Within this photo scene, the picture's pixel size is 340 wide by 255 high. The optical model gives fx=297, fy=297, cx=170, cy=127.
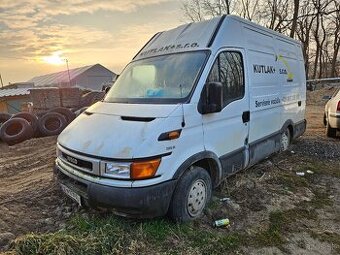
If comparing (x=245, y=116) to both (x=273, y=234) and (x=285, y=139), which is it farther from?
(x=285, y=139)

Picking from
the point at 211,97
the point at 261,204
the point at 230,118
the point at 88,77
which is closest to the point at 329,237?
the point at 261,204

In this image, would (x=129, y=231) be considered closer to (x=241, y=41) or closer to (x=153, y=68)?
(x=153, y=68)

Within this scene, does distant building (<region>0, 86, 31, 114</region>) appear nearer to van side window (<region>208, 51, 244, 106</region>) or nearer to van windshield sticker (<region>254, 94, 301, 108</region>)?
van windshield sticker (<region>254, 94, 301, 108</region>)

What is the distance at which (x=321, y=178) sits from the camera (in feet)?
18.1

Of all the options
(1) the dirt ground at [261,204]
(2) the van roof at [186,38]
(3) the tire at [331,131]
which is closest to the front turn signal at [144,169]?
(1) the dirt ground at [261,204]

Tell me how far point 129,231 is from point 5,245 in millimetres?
1350

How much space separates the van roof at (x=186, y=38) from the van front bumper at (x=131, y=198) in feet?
6.56

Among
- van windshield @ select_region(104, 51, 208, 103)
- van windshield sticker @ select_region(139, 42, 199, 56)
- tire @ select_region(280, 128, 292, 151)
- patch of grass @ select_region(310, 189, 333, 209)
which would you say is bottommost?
patch of grass @ select_region(310, 189, 333, 209)

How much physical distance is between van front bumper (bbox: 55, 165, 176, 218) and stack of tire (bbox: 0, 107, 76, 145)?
720 centimetres

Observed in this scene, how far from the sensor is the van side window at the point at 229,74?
4.07 m

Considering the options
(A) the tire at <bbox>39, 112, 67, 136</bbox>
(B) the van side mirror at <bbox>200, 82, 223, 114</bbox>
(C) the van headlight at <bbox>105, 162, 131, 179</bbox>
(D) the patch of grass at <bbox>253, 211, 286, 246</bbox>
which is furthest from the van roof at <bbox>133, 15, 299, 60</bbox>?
(A) the tire at <bbox>39, 112, 67, 136</bbox>

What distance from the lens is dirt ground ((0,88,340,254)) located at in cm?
361

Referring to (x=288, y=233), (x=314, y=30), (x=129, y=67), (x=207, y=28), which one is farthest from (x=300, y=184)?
(x=314, y=30)

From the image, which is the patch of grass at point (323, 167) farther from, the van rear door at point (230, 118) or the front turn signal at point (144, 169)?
the front turn signal at point (144, 169)
